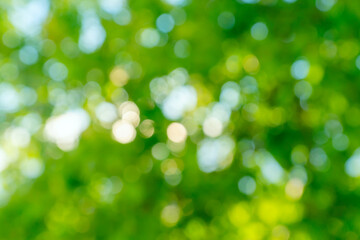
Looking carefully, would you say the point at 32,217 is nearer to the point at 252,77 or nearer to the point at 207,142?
the point at 207,142

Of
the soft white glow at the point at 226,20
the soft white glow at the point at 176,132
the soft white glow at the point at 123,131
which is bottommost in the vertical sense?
the soft white glow at the point at 176,132

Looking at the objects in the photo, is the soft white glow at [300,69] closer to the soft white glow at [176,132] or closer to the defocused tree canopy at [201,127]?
the defocused tree canopy at [201,127]

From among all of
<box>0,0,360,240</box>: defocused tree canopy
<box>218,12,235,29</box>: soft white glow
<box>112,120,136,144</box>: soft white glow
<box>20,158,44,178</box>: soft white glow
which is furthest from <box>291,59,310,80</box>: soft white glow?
<box>20,158,44,178</box>: soft white glow

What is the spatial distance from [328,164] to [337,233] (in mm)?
183

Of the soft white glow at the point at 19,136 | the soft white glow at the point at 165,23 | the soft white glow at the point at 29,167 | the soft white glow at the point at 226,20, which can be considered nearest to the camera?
the soft white glow at the point at 226,20

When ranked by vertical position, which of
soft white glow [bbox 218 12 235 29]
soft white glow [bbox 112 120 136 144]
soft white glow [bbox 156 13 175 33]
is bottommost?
soft white glow [bbox 112 120 136 144]

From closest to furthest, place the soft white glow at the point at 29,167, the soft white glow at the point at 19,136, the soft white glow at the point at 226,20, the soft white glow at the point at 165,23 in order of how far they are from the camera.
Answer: the soft white glow at the point at 226,20
the soft white glow at the point at 165,23
the soft white glow at the point at 29,167
the soft white glow at the point at 19,136

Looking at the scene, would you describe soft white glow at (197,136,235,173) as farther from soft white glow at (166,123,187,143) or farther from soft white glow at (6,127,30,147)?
soft white glow at (6,127,30,147)

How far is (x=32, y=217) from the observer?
1.31m

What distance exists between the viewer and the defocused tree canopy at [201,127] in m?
1.26

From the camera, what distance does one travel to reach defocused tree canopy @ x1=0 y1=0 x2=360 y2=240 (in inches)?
49.8

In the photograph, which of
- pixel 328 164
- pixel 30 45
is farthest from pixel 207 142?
pixel 30 45

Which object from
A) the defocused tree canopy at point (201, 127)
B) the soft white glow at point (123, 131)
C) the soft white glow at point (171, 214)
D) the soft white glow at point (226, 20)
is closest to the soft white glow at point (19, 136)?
the defocused tree canopy at point (201, 127)

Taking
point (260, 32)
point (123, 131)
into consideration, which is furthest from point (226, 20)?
point (123, 131)
